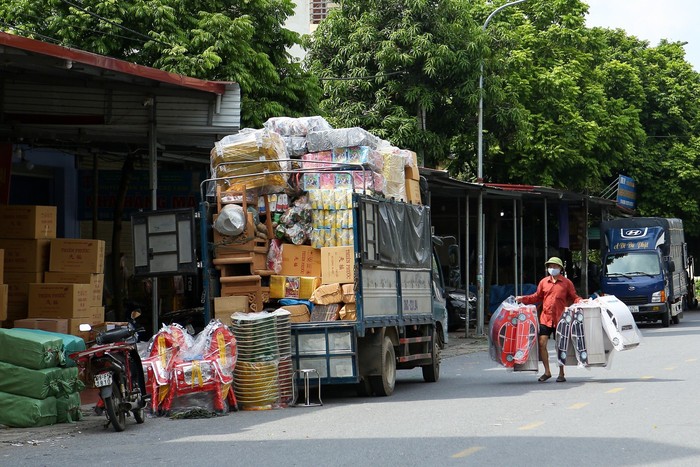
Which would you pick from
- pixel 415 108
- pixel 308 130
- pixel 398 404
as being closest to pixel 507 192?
pixel 415 108

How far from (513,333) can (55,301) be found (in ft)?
21.4

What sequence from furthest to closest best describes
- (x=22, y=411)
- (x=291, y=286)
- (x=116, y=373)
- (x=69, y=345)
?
1. (x=291, y=286)
2. (x=69, y=345)
3. (x=22, y=411)
4. (x=116, y=373)

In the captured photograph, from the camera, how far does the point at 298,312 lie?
1533cm

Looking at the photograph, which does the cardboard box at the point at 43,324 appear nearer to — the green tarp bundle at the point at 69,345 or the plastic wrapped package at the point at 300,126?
the green tarp bundle at the point at 69,345

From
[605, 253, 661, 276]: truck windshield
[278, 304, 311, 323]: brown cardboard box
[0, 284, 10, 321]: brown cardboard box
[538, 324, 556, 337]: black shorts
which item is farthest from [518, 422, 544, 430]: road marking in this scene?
[605, 253, 661, 276]: truck windshield

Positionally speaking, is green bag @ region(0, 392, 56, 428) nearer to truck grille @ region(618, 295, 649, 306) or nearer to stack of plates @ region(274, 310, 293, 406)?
stack of plates @ region(274, 310, 293, 406)

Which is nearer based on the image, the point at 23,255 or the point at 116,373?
the point at 116,373

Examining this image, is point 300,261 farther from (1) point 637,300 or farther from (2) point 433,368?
(1) point 637,300

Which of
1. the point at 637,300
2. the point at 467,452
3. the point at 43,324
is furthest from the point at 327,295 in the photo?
the point at 637,300

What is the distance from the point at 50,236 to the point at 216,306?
9.14 feet

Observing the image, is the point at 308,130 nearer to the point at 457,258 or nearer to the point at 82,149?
the point at 457,258

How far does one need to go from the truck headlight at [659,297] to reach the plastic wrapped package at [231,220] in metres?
22.9

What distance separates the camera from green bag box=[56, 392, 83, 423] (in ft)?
44.5

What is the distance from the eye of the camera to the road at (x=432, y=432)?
10078 mm
